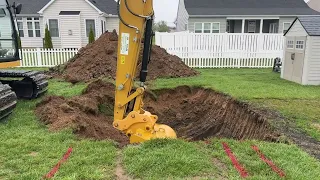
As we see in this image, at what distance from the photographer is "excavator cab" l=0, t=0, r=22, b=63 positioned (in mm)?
6645

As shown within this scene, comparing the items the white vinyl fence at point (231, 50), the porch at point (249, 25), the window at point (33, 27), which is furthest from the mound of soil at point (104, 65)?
the porch at point (249, 25)

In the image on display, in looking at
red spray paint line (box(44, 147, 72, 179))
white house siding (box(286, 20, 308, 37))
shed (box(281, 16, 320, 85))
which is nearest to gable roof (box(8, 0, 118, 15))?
white house siding (box(286, 20, 308, 37))

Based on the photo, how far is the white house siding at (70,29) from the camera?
859 inches

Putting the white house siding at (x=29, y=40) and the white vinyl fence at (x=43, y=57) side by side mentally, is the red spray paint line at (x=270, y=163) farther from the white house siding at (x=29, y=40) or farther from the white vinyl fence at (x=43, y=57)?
the white house siding at (x=29, y=40)

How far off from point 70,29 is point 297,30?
16.7m

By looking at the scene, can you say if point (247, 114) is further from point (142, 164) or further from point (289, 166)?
point (142, 164)

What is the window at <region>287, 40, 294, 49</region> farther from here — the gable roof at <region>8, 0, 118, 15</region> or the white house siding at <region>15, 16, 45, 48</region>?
the white house siding at <region>15, 16, 45, 48</region>

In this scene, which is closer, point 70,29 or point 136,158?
point 136,158

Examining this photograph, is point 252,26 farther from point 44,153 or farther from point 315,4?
point 44,153

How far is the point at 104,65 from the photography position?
11094 mm

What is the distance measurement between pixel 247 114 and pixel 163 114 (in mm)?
2126

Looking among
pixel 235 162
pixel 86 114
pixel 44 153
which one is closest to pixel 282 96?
pixel 235 162

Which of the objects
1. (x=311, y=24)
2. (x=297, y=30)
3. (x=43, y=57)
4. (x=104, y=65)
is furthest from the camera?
(x=43, y=57)

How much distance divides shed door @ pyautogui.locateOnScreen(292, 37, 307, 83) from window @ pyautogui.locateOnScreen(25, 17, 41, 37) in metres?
20.2
